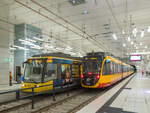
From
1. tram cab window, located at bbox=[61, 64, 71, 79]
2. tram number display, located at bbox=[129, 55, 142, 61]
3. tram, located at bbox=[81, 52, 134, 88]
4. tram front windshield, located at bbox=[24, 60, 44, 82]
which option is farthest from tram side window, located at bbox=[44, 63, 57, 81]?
tram number display, located at bbox=[129, 55, 142, 61]

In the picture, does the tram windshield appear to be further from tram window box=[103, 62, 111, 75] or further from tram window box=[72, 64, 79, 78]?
Answer: tram window box=[72, 64, 79, 78]

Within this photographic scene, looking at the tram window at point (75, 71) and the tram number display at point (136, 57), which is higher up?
the tram number display at point (136, 57)

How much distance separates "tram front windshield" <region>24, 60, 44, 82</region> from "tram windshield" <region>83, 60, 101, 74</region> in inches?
118

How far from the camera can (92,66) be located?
826 cm

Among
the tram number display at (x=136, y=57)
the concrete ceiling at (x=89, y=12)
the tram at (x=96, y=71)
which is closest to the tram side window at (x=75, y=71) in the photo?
the tram at (x=96, y=71)

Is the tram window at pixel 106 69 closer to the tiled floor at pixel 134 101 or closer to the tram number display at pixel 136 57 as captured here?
the tiled floor at pixel 134 101

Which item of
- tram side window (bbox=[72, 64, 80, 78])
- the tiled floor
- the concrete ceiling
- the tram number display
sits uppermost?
the concrete ceiling

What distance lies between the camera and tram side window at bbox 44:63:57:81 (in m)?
6.92

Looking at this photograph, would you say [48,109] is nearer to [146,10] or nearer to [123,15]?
[123,15]

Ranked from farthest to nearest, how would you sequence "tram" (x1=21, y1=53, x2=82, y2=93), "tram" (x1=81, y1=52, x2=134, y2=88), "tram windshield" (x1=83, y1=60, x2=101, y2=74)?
"tram windshield" (x1=83, y1=60, x2=101, y2=74) → "tram" (x1=81, y1=52, x2=134, y2=88) → "tram" (x1=21, y1=53, x2=82, y2=93)

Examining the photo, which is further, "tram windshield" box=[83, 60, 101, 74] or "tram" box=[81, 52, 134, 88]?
"tram windshield" box=[83, 60, 101, 74]

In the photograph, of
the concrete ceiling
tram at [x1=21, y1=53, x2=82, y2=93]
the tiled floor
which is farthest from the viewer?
the concrete ceiling

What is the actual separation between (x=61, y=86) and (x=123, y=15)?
8.71 m

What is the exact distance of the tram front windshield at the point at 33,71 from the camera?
6.83 m
